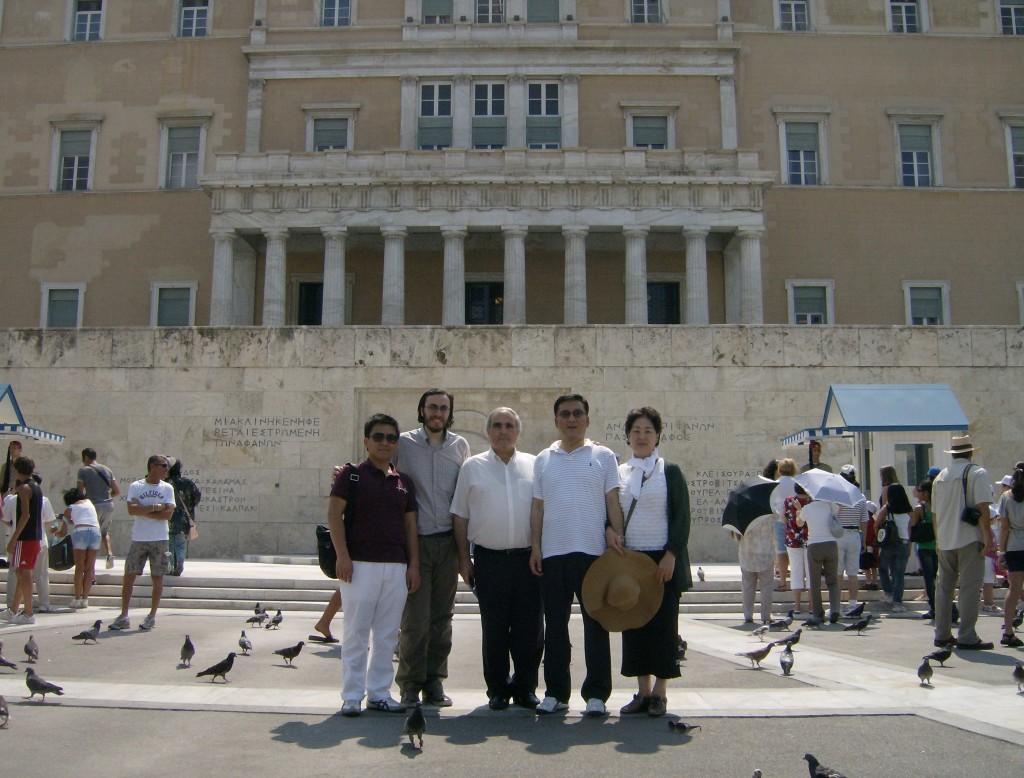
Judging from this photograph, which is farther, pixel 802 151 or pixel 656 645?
pixel 802 151

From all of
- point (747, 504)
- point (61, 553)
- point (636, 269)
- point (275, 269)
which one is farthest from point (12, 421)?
point (636, 269)

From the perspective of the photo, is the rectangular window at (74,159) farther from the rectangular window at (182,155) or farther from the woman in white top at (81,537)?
the woman in white top at (81,537)

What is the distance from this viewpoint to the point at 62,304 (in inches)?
1432

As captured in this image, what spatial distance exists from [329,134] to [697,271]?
1433 centimetres

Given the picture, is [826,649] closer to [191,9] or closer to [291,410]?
[291,410]

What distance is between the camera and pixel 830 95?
120 feet

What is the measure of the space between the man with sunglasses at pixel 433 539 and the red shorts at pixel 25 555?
5801 millimetres

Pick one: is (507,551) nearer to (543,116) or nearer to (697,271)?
(697,271)

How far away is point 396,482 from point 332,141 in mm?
31911

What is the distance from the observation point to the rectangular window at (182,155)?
36.7 m

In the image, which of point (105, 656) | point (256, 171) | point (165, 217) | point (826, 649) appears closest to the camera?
point (105, 656)

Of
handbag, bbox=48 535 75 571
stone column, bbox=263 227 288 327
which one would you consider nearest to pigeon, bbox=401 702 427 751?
handbag, bbox=48 535 75 571

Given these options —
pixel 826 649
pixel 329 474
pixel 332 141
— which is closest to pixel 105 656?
Answer: pixel 826 649

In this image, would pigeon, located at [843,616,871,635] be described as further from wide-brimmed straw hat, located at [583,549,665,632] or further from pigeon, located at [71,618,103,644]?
pigeon, located at [71,618,103,644]
